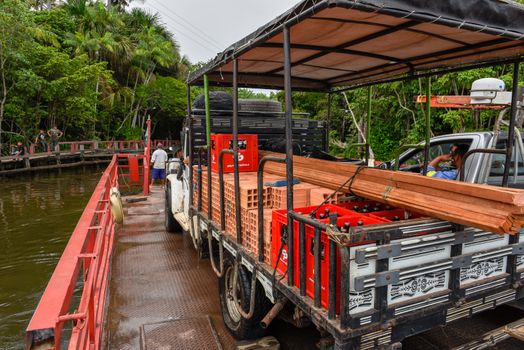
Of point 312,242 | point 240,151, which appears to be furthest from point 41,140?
Result: point 312,242

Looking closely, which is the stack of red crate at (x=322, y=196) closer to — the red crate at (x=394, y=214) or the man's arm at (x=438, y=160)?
the red crate at (x=394, y=214)

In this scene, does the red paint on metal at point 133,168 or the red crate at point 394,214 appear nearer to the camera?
the red crate at point 394,214

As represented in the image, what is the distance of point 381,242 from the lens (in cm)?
211

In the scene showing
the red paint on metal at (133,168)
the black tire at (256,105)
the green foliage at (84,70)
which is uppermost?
the green foliage at (84,70)

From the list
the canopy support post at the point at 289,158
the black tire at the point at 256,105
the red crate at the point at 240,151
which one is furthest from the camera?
the black tire at the point at 256,105

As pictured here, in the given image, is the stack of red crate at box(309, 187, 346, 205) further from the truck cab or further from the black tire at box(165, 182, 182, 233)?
the black tire at box(165, 182, 182, 233)

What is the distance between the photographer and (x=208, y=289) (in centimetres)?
483

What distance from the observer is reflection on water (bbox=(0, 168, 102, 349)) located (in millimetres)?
5499

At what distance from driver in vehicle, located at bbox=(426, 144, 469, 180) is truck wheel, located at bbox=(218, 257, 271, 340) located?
2.50 m

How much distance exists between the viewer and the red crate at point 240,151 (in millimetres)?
4555

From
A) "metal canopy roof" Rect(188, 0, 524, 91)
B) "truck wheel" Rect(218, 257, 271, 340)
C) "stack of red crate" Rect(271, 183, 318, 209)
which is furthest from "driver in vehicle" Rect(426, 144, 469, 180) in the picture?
"truck wheel" Rect(218, 257, 271, 340)

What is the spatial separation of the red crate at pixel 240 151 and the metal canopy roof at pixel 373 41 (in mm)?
811

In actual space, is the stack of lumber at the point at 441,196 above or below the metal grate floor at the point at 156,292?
above

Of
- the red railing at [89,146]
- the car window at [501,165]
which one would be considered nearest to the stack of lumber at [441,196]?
the car window at [501,165]
